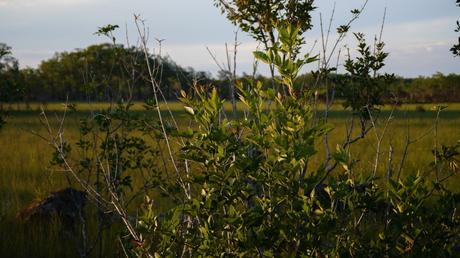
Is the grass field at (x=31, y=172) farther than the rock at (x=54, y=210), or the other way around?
the rock at (x=54, y=210)

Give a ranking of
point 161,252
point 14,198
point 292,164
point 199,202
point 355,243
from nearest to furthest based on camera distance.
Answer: point 292,164 < point 199,202 < point 161,252 < point 355,243 < point 14,198

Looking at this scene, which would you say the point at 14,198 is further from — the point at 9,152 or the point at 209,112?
the point at 209,112

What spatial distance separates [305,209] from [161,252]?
74 cm

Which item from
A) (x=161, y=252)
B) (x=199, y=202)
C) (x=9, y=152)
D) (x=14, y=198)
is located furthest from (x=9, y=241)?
(x=9, y=152)

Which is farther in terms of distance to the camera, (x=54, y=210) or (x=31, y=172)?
(x=31, y=172)

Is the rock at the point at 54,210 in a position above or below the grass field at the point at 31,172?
above

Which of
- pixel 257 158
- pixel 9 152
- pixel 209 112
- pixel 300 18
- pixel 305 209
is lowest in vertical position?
pixel 9 152

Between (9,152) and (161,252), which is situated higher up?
(161,252)

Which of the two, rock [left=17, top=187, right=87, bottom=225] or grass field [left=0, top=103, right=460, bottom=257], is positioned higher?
rock [left=17, top=187, right=87, bottom=225]

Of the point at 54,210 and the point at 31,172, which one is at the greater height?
the point at 54,210

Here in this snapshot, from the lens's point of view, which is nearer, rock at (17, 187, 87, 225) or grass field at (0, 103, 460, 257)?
grass field at (0, 103, 460, 257)

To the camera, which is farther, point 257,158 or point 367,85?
point 367,85

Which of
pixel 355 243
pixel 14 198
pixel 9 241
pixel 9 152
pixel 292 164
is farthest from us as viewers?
pixel 9 152

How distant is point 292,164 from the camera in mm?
1929
